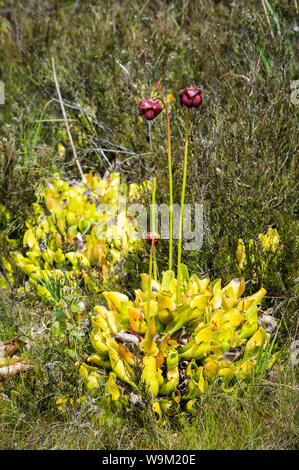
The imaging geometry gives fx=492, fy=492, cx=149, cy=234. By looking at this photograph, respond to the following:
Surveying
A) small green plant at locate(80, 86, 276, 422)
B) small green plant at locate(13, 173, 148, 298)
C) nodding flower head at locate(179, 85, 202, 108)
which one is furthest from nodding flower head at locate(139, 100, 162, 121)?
small green plant at locate(13, 173, 148, 298)

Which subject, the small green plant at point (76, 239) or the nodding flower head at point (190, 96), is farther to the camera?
the small green plant at point (76, 239)

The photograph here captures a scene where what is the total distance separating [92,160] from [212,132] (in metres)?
1.34

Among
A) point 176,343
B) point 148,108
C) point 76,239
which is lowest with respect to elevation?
point 176,343

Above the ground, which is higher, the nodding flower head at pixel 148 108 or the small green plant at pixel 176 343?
the nodding flower head at pixel 148 108

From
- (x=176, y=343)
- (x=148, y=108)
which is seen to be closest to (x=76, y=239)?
(x=176, y=343)

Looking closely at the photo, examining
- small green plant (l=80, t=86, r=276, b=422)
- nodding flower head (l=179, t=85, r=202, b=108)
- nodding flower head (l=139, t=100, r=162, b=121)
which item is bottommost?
small green plant (l=80, t=86, r=276, b=422)

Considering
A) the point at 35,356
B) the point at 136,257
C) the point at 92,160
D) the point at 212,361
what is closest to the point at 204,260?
the point at 136,257

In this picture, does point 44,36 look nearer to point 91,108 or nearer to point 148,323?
point 91,108

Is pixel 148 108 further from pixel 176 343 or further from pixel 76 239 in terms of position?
pixel 76 239

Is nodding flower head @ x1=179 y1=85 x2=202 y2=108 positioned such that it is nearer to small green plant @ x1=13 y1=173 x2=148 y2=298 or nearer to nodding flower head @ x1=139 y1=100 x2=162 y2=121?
nodding flower head @ x1=139 y1=100 x2=162 y2=121

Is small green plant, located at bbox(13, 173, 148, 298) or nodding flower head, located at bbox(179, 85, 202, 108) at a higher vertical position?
nodding flower head, located at bbox(179, 85, 202, 108)

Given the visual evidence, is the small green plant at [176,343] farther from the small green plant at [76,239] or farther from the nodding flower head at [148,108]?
the small green plant at [76,239]

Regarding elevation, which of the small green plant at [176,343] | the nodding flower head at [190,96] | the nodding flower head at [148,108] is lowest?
the small green plant at [176,343]

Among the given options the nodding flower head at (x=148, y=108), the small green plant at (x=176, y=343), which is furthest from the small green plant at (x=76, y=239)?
the nodding flower head at (x=148, y=108)
